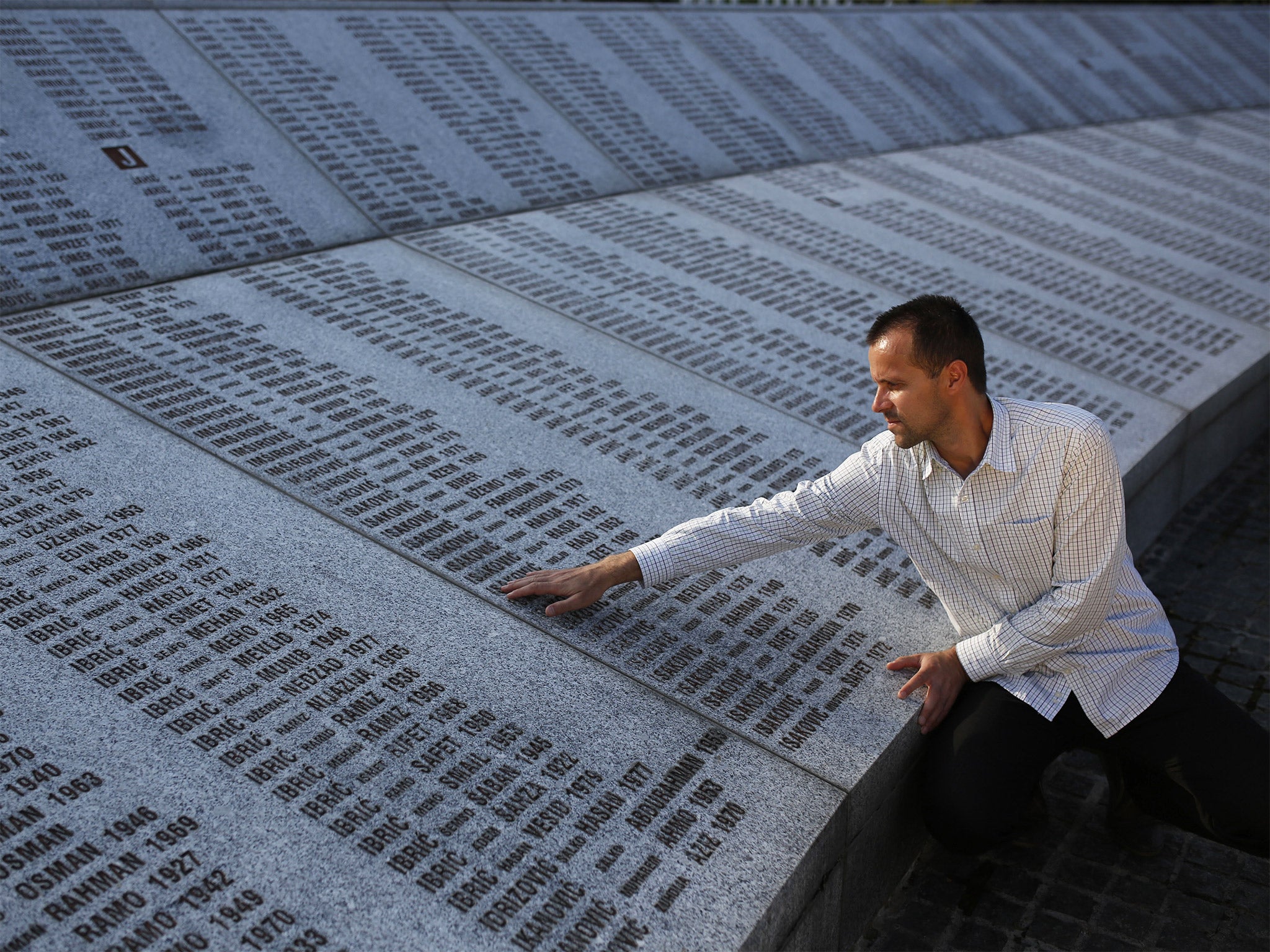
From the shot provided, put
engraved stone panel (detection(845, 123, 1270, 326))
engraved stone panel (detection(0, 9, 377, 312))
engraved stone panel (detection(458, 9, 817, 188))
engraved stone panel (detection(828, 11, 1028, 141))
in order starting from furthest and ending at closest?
engraved stone panel (detection(828, 11, 1028, 141)) → engraved stone panel (detection(458, 9, 817, 188)) → engraved stone panel (detection(845, 123, 1270, 326)) → engraved stone panel (detection(0, 9, 377, 312))

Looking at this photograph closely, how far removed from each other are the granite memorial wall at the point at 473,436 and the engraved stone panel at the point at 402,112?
3 cm

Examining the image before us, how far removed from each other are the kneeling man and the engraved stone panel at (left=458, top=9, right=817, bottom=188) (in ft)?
14.5

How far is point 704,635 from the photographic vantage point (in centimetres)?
354

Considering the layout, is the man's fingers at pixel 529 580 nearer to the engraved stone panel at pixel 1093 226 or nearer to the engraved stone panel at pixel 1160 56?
the engraved stone panel at pixel 1093 226

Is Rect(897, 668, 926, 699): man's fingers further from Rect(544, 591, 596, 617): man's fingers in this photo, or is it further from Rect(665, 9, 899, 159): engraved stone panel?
Rect(665, 9, 899, 159): engraved stone panel

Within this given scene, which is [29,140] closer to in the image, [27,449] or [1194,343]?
[27,449]

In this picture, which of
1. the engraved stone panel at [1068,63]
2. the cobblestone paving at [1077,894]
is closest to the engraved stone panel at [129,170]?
Result: the cobblestone paving at [1077,894]

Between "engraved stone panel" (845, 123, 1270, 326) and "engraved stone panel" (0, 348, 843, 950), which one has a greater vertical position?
"engraved stone panel" (0, 348, 843, 950)

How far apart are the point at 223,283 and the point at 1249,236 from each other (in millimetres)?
7236

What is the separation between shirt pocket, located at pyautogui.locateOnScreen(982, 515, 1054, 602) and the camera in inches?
128

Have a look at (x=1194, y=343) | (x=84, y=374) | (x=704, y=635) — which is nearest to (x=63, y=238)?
(x=84, y=374)

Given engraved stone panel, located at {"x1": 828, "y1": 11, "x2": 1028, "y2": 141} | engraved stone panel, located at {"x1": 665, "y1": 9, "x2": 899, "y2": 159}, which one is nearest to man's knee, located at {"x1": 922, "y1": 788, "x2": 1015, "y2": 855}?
engraved stone panel, located at {"x1": 665, "y1": 9, "x2": 899, "y2": 159}

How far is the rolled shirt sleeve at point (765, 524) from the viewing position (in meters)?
3.50

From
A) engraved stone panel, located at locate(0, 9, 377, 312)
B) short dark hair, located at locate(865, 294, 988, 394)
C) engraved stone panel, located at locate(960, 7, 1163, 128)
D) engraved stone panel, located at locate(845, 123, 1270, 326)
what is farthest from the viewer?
engraved stone panel, located at locate(960, 7, 1163, 128)
